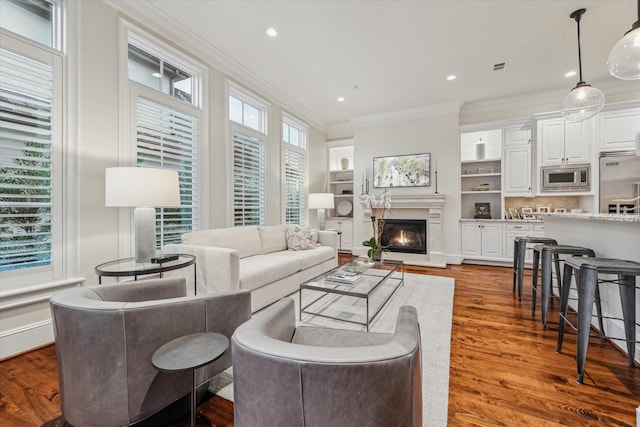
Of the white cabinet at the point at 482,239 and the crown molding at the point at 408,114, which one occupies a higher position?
the crown molding at the point at 408,114

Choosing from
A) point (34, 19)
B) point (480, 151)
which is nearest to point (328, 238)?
point (480, 151)

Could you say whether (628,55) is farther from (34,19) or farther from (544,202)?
(34,19)

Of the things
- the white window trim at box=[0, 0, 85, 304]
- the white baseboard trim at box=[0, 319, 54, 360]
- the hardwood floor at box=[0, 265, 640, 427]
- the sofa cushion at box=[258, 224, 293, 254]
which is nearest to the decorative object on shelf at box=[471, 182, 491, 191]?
the hardwood floor at box=[0, 265, 640, 427]

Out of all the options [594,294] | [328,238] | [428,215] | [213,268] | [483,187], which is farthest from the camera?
[428,215]

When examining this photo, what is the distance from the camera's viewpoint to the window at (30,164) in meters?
1.98

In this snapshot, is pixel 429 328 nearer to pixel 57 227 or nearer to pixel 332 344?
pixel 332 344

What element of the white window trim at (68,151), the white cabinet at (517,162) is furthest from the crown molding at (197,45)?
the white cabinet at (517,162)

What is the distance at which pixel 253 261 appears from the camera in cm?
313

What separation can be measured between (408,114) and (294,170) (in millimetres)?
2623

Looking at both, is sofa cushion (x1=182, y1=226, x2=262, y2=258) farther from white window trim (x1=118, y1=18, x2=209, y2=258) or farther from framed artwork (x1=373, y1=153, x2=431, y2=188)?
framed artwork (x1=373, y1=153, x2=431, y2=188)

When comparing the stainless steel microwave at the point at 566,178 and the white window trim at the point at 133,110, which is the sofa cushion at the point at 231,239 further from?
the stainless steel microwave at the point at 566,178

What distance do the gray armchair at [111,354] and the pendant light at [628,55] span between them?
320cm

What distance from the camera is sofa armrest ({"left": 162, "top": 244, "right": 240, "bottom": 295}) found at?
2.41m

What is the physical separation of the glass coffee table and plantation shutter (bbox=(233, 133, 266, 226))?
5.06ft
